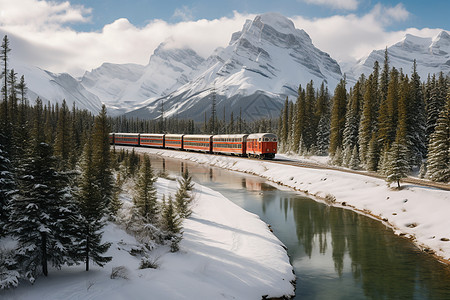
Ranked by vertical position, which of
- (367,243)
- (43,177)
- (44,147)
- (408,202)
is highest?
(44,147)

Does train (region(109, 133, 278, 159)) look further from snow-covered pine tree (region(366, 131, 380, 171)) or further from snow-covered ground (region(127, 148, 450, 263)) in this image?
snow-covered pine tree (region(366, 131, 380, 171))

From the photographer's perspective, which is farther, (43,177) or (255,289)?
(255,289)

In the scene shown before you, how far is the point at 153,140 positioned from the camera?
317 feet

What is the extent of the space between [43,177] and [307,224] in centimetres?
1792

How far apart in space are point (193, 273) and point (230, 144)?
52.7 metres

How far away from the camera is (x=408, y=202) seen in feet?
77.5

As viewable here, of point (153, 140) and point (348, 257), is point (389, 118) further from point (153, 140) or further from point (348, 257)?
point (153, 140)

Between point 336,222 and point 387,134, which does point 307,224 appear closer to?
point 336,222

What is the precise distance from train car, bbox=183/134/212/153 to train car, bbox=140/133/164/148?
12.8 metres

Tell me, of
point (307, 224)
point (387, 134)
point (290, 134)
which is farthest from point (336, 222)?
point (290, 134)

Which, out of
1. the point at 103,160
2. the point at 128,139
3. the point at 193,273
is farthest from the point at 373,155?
the point at 128,139

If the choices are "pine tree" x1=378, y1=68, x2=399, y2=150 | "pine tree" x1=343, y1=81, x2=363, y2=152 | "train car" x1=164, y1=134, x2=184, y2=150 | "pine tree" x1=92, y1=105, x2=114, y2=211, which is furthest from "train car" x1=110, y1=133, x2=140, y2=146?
"pine tree" x1=92, y1=105, x2=114, y2=211

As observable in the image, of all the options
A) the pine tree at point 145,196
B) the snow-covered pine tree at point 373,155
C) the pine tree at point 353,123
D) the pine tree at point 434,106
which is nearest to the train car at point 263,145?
the pine tree at point 353,123

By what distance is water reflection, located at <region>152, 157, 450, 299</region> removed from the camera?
536 inches
